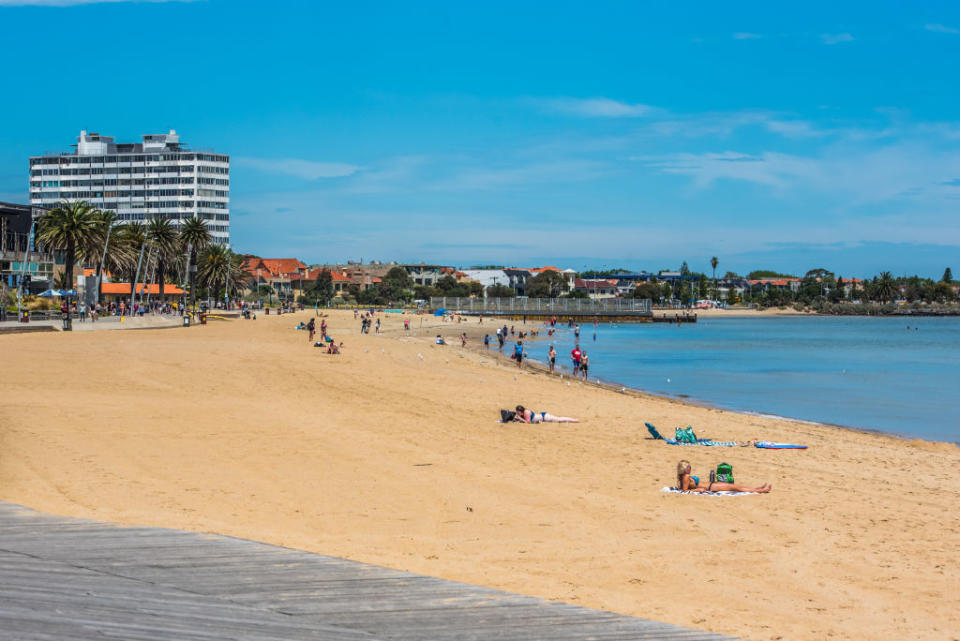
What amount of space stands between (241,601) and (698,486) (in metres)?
8.14

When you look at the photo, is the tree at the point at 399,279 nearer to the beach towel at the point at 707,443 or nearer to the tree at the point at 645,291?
the tree at the point at 645,291

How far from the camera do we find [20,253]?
217 ft

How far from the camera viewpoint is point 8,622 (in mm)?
5176

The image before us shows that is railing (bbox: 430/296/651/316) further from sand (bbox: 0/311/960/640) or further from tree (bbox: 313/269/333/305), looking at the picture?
sand (bbox: 0/311/960/640)

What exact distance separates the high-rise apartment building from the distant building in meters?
92.1

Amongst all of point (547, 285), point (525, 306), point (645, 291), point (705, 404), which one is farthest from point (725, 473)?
point (645, 291)

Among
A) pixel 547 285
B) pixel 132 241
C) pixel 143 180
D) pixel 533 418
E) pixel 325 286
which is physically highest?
pixel 143 180

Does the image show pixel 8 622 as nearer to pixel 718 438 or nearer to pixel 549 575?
pixel 549 575

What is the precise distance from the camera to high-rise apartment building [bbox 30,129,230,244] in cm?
16362

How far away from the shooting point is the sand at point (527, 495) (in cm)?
781

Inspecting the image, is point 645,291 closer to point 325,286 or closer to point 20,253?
point 325,286

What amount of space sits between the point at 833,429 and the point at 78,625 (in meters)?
21.3

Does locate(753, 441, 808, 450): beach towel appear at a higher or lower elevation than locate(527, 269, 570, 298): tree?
lower

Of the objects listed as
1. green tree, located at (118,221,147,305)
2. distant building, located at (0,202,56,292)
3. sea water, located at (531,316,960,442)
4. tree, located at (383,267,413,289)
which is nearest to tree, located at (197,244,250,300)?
green tree, located at (118,221,147,305)
